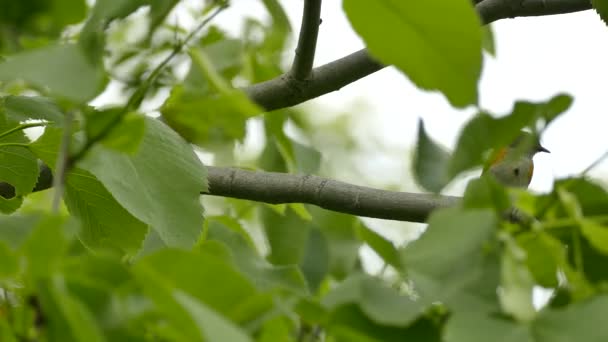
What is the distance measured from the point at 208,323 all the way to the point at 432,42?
0.26 metres

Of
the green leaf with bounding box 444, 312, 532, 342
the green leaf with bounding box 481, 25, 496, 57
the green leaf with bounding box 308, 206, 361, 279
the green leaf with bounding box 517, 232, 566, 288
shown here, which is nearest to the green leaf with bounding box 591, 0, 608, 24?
the green leaf with bounding box 481, 25, 496, 57

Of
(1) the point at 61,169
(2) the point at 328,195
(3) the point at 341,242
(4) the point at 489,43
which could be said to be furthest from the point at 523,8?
(1) the point at 61,169

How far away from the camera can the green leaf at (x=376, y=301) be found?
2.05 ft

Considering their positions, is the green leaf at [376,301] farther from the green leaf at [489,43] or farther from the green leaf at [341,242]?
the green leaf at [489,43]

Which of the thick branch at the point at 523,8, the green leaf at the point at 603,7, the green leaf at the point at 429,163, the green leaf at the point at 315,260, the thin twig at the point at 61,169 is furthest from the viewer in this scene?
the thick branch at the point at 523,8

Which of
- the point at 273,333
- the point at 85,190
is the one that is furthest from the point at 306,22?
the point at 273,333

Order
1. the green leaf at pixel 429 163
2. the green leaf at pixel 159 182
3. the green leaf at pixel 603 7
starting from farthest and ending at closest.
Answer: the green leaf at pixel 603 7
the green leaf at pixel 159 182
the green leaf at pixel 429 163

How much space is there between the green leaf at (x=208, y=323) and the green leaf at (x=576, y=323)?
19 cm

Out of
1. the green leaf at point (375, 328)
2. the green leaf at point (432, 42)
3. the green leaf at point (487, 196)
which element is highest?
the green leaf at point (432, 42)

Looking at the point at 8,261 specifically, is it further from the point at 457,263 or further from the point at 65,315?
the point at 457,263

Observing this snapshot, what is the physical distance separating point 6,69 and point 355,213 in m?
1.06

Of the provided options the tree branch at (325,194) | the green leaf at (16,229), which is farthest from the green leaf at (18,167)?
the green leaf at (16,229)

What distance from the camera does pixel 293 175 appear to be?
171 centimetres

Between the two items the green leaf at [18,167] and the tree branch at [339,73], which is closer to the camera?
the green leaf at [18,167]
